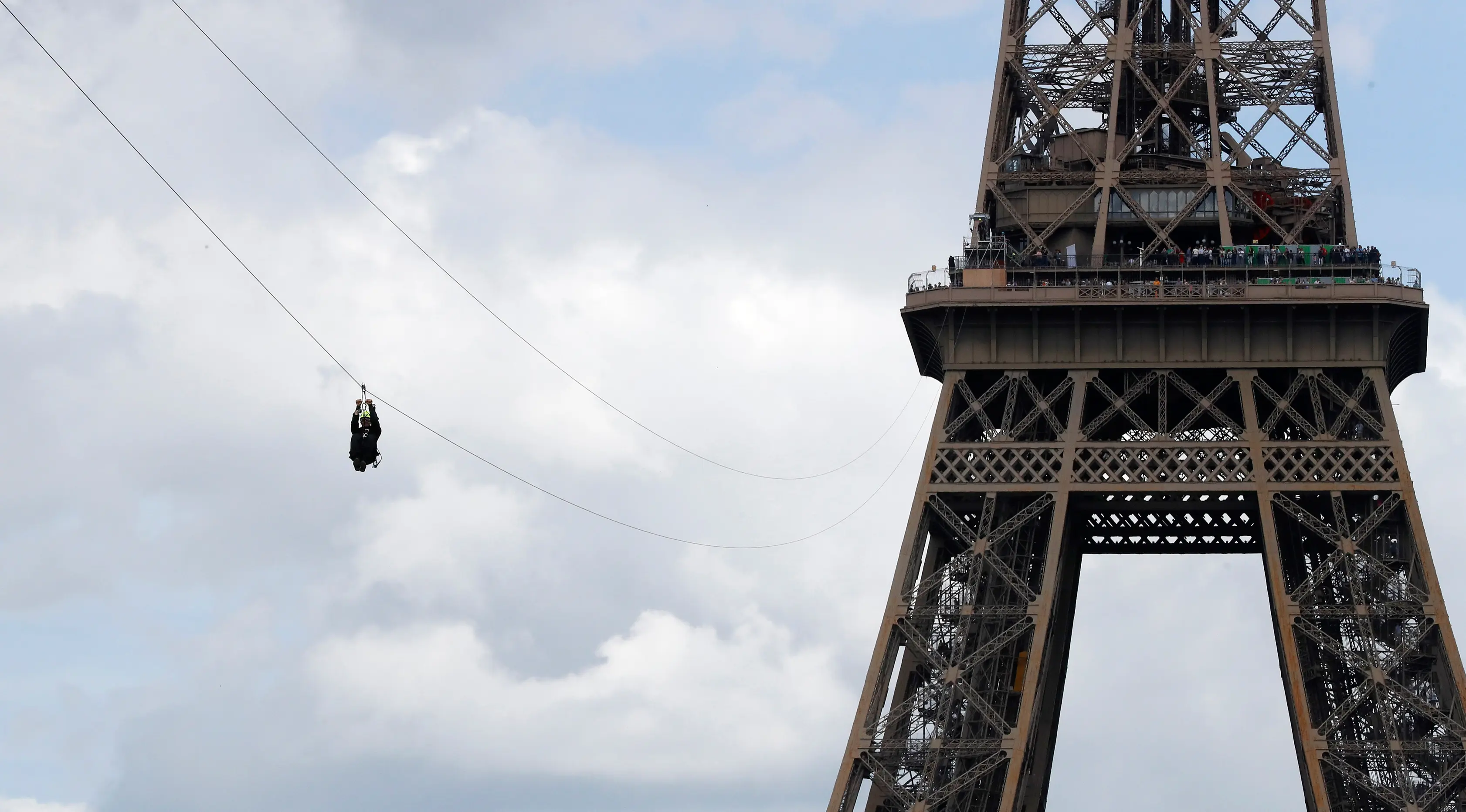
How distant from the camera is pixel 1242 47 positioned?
92.7 metres

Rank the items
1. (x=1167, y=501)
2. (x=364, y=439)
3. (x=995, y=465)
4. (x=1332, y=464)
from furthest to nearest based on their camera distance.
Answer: (x=1167, y=501), (x=995, y=465), (x=1332, y=464), (x=364, y=439)

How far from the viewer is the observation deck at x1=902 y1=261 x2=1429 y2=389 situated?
8675 cm

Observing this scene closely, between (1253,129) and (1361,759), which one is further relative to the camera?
(1253,129)

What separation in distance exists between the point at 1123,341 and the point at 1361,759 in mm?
13649

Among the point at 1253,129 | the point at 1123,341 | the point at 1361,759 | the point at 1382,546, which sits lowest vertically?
the point at 1361,759

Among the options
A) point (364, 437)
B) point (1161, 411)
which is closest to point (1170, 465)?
point (1161, 411)

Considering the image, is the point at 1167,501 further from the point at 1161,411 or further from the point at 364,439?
the point at 364,439

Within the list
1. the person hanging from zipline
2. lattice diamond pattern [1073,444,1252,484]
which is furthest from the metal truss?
the person hanging from zipline

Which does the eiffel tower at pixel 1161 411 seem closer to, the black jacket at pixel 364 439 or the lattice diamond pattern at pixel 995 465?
the lattice diamond pattern at pixel 995 465

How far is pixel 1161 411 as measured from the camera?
8762 centimetres

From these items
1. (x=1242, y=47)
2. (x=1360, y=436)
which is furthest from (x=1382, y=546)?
(x=1242, y=47)

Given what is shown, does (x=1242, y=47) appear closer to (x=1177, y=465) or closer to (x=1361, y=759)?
(x=1177, y=465)

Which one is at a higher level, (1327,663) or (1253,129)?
(1253,129)

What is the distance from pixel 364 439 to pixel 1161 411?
31.1 m
